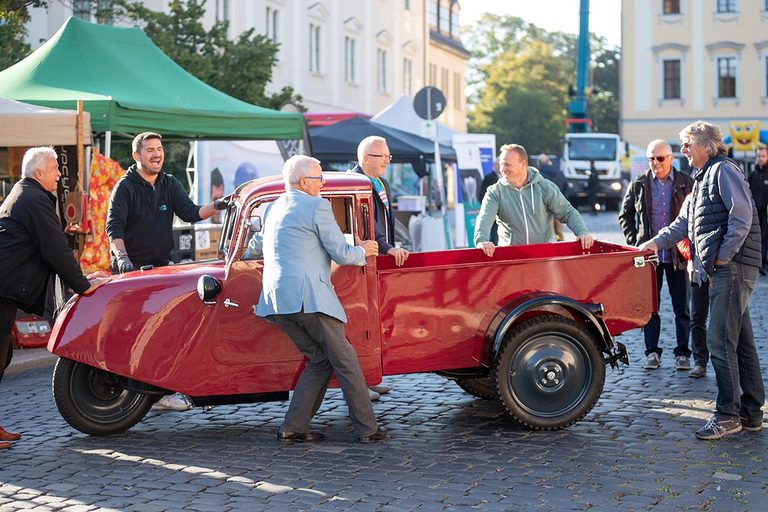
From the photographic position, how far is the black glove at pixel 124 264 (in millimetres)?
8580

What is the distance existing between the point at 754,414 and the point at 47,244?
4.58m

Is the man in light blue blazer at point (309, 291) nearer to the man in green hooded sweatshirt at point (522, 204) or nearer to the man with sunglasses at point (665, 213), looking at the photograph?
the man in green hooded sweatshirt at point (522, 204)

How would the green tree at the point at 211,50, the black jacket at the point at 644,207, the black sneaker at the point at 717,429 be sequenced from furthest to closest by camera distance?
the green tree at the point at 211,50 < the black jacket at the point at 644,207 < the black sneaker at the point at 717,429

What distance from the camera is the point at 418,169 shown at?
74.6 ft

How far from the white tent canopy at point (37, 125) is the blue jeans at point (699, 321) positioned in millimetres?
6055

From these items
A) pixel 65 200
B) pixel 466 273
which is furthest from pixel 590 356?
pixel 65 200

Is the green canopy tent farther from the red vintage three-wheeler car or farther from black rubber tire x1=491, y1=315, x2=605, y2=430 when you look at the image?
black rubber tire x1=491, y1=315, x2=605, y2=430

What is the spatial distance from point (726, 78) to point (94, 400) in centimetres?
6970

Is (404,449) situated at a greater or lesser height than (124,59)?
lesser

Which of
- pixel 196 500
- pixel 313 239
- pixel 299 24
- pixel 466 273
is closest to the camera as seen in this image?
pixel 196 500

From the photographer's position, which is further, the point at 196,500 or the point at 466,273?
the point at 466,273

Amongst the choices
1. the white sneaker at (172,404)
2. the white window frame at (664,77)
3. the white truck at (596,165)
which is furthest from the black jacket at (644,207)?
the white window frame at (664,77)

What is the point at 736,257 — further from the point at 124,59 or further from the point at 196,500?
the point at 124,59

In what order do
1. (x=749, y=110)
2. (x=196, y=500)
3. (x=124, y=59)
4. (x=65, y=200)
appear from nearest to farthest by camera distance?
1. (x=196, y=500)
2. (x=65, y=200)
3. (x=124, y=59)
4. (x=749, y=110)
